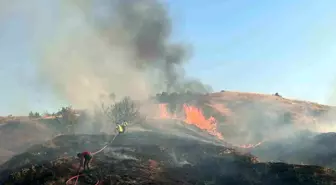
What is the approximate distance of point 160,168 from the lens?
32.0 meters

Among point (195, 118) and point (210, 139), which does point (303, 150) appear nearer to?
point (210, 139)

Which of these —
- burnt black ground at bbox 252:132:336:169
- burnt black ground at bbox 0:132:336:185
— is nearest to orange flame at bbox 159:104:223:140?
burnt black ground at bbox 252:132:336:169

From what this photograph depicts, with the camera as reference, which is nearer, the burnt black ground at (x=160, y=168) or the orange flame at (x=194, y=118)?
the burnt black ground at (x=160, y=168)

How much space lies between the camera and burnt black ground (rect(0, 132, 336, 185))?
87.6 ft

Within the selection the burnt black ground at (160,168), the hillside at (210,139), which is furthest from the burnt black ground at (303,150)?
the burnt black ground at (160,168)

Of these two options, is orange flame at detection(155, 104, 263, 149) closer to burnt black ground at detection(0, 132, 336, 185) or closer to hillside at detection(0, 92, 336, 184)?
hillside at detection(0, 92, 336, 184)

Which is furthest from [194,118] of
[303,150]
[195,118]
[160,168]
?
[160,168]

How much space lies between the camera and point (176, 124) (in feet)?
238

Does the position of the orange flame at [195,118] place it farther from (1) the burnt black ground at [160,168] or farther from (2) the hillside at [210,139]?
(1) the burnt black ground at [160,168]

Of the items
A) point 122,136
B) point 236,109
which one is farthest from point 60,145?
point 236,109

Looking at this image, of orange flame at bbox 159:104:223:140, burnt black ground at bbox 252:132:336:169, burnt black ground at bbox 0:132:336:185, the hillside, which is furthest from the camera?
orange flame at bbox 159:104:223:140

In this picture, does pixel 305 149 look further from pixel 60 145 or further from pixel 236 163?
pixel 60 145

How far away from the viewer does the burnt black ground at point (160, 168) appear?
87.6ft

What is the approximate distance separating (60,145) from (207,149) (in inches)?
771
